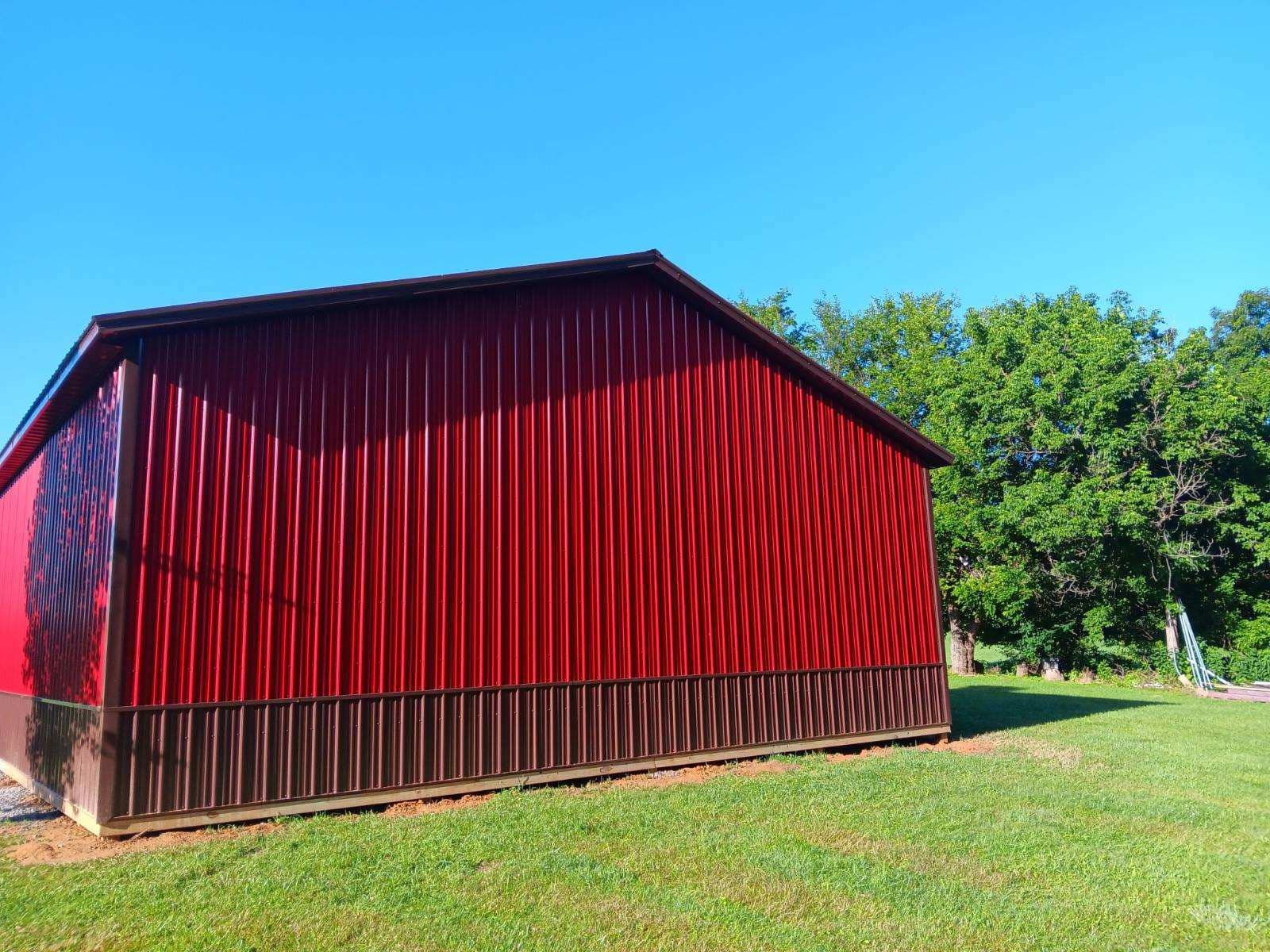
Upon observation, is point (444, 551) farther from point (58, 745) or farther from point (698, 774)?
point (58, 745)

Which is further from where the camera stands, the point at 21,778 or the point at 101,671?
the point at 21,778

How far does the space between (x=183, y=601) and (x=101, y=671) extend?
0.93 meters

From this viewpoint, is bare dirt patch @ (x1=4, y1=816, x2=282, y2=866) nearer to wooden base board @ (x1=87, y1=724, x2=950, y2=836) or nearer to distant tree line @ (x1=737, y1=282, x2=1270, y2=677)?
wooden base board @ (x1=87, y1=724, x2=950, y2=836)

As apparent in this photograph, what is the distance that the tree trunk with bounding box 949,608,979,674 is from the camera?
104ft

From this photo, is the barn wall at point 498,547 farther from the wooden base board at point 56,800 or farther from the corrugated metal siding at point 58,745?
the corrugated metal siding at point 58,745

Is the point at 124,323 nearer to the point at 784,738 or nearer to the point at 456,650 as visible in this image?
the point at 456,650

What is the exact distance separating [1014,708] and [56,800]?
17.7 metres

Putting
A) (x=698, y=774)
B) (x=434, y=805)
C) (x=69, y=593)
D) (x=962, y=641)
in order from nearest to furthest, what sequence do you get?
1. (x=434, y=805)
2. (x=69, y=593)
3. (x=698, y=774)
4. (x=962, y=641)

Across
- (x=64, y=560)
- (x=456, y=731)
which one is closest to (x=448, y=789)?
(x=456, y=731)

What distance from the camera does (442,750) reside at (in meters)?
9.38

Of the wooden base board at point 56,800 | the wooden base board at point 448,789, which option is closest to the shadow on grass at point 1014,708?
the wooden base board at point 448,789

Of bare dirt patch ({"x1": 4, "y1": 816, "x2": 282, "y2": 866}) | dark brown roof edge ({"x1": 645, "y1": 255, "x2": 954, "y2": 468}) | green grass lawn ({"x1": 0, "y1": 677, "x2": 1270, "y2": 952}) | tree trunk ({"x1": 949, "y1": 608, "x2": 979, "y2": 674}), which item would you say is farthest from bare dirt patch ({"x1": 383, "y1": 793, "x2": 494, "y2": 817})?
tree trunk ({"x1": 949, "y1": 608, "x2": 979, "y2": 674})

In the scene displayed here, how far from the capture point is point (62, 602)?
10055mm

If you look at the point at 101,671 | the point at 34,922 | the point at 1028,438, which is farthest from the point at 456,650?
the point at 1028,438
